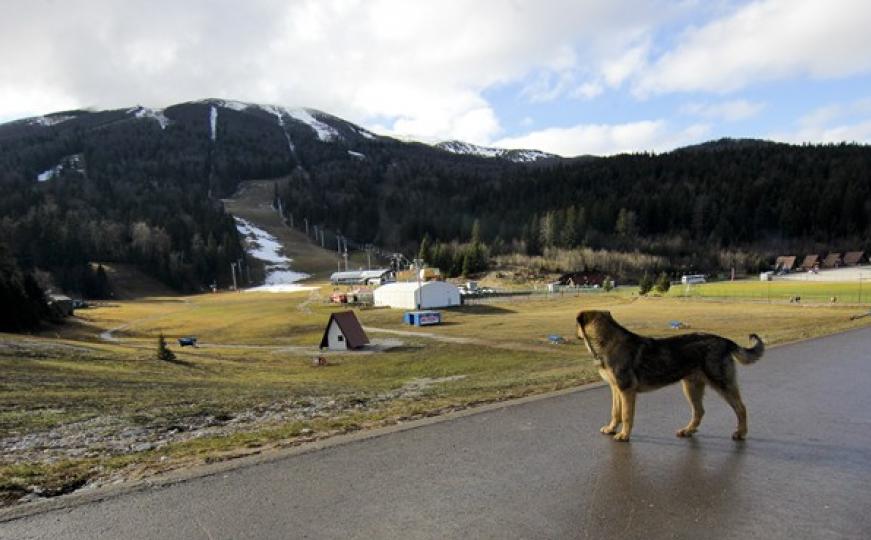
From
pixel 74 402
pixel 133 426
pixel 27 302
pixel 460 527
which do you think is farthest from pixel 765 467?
pixel 27 302

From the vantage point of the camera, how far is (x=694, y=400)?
8.02 m

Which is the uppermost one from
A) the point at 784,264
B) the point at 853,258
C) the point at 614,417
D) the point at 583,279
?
the point at 853,258

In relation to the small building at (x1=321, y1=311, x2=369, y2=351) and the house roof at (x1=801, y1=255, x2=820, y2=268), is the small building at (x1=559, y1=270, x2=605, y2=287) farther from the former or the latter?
the small building at (x1=321, y1=311, x2=369, y2=351)

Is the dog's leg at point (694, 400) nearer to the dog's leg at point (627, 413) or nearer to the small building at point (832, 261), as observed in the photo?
the dog's leg at point (627, 413)

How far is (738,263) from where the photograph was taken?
143 metres

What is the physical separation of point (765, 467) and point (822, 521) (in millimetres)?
1449

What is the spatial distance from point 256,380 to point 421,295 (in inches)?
2208

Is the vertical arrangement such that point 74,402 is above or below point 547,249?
below

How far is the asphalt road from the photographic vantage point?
523 centimetres

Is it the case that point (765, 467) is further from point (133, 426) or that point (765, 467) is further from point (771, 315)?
point (771, 315)

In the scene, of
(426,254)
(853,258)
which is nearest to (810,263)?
(853,258)

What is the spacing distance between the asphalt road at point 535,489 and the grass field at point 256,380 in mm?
1280

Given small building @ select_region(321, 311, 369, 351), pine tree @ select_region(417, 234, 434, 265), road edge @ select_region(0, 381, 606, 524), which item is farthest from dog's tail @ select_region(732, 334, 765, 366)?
pine tree @ select_region(417, 234, 434, 265)

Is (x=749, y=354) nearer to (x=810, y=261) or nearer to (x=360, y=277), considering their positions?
(x=360, y=277)
